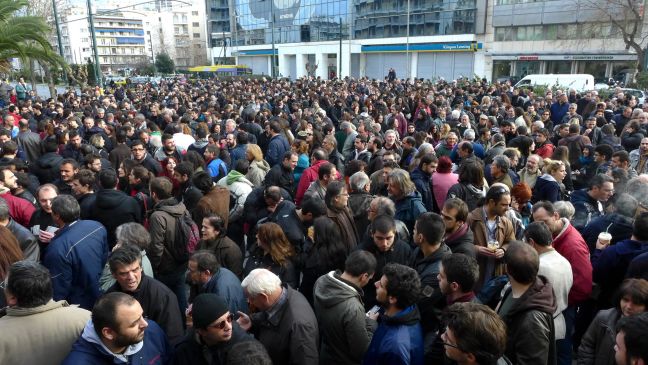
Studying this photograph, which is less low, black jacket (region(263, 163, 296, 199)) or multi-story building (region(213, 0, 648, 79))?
multi-story building (region(213, 0, 648, 79))

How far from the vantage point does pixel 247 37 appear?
7394 centimetres

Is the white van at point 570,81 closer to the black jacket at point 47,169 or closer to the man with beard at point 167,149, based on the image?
the man with beard at point 167,149

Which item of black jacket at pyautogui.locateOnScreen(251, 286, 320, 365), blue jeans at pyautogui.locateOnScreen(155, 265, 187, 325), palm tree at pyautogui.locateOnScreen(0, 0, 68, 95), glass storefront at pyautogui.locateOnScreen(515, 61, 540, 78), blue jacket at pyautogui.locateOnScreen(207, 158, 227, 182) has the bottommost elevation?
blue jeans at pyautogui.locateOnScreen(155, 265, 187, 325)

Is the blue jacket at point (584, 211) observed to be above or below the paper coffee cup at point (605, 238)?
below

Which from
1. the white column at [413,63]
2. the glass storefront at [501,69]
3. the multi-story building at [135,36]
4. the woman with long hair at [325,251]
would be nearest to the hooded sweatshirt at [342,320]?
the woman with long hair at [325,251]

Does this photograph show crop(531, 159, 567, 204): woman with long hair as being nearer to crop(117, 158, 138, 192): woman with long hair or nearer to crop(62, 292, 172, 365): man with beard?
crop(62, 292, 172, 365): man with beard

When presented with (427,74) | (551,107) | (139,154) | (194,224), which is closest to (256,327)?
(194,224)

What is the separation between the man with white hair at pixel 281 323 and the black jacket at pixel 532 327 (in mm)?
Answer: 1262

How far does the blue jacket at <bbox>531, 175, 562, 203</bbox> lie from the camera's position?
5832 mm

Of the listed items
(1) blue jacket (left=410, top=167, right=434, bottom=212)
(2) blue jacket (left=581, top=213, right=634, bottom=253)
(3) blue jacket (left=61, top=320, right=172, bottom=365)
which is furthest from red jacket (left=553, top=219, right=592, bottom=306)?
(3) blue jacket (left=61, top=320, right=172, bottom=365)

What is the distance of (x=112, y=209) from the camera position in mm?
4938

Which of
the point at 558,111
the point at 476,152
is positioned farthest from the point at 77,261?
the point at 558,111

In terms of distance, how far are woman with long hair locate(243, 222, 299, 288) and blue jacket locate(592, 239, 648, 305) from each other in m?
2.67

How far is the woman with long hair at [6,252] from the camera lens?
11.9ft
